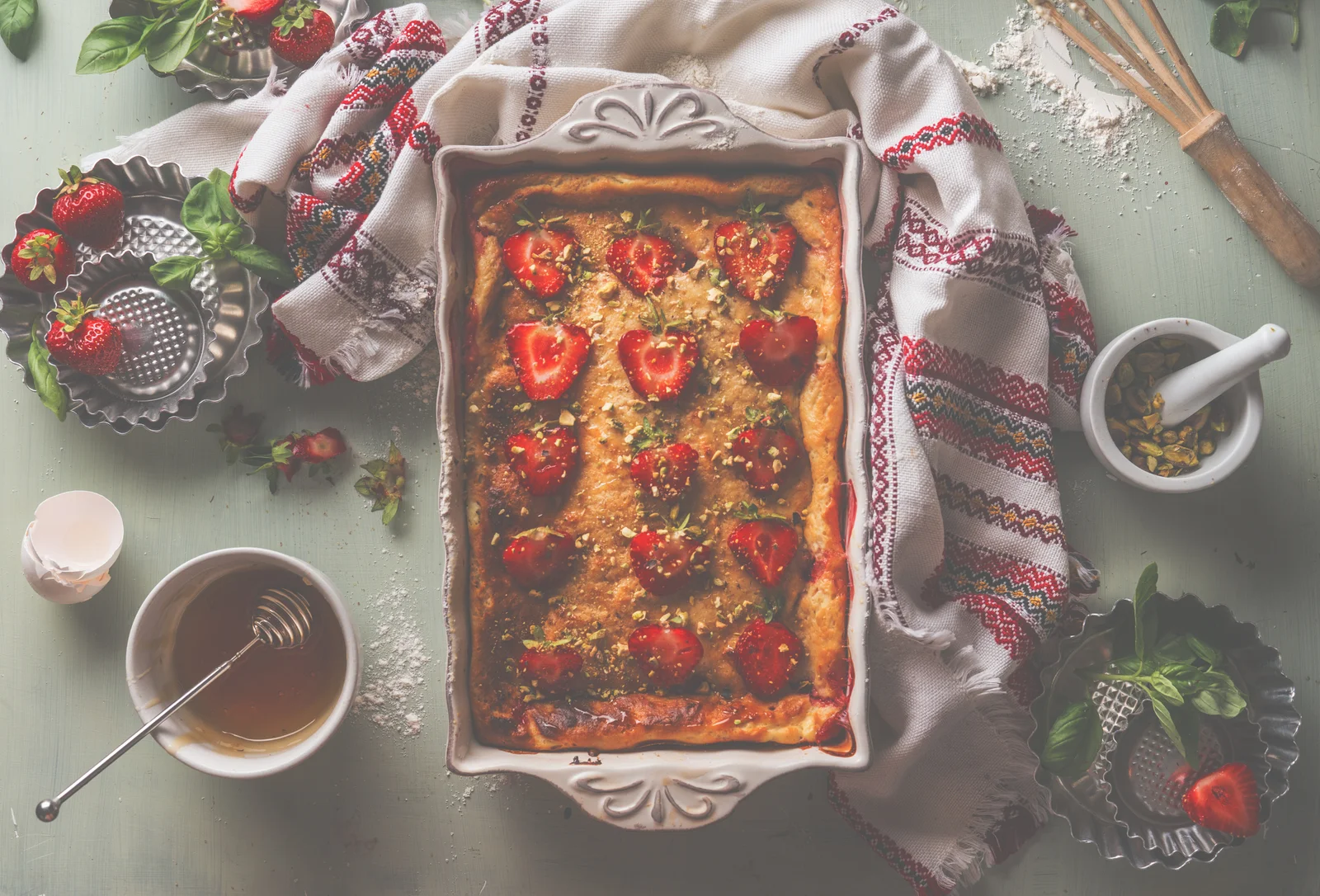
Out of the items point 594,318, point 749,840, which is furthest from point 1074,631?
point 594,318

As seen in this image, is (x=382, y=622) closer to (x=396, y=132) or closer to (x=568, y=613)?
(x=568, y=613)

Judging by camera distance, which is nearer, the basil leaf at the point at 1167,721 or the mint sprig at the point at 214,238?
the basil leaf at the point at 1167,721

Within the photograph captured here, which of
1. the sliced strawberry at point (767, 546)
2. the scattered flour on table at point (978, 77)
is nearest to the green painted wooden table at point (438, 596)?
the scattered flour on table at point (978, 77)

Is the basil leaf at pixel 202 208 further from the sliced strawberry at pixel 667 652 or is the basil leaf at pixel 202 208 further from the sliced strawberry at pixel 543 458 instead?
the sliced strawberry at pixel 667 652

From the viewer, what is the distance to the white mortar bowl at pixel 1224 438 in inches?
79.7

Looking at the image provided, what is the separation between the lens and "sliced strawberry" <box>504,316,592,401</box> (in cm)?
197

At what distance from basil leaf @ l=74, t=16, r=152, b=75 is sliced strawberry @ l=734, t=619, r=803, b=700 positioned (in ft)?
6.30

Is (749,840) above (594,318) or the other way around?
the other way around

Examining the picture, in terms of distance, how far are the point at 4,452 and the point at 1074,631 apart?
2.62 m

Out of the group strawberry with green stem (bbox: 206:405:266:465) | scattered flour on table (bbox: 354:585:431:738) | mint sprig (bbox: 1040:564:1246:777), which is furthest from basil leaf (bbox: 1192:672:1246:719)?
strawberry with green stem (bbox: 206:405:266:465)

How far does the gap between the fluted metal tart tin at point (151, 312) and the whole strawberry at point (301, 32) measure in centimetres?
38

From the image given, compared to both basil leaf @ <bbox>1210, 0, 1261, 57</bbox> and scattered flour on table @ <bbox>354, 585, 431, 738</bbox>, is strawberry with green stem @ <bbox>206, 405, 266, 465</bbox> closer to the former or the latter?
scattered flour on table @ <bbox>354, 585, 431, 738</bbox>

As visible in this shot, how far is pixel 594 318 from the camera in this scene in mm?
2023

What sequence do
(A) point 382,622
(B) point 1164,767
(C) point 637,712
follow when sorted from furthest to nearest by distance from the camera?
(A) point 382,622 → (B) point 1164,767 → (C) point 637,712
